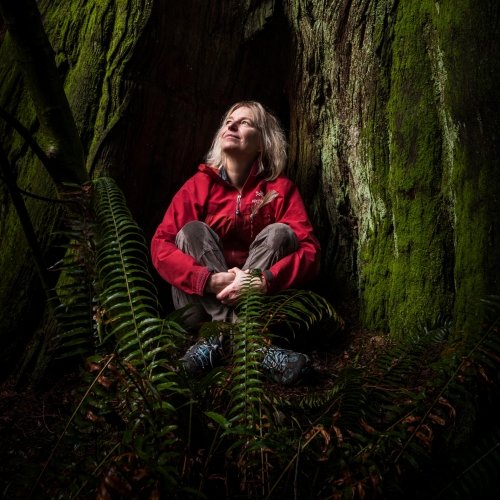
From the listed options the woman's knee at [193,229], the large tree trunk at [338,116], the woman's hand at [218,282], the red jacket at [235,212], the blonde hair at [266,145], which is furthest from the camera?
the blonde hair at [266,145]

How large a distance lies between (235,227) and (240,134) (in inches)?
28.6

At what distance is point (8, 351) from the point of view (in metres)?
2.98

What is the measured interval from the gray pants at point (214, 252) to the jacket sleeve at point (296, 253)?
8cm

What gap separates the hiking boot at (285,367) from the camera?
8.78ft

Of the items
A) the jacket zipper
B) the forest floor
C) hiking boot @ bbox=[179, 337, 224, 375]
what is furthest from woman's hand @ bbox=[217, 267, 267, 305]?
the jacket zipper

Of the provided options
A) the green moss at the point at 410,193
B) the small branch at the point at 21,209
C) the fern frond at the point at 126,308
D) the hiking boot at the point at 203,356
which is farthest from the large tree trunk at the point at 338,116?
the small branch at the point at 21,209

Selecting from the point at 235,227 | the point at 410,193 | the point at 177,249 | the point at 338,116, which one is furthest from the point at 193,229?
the point at 410,193

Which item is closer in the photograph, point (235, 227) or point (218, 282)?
point (218, 282)

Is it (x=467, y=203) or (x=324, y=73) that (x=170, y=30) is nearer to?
(x=324, y=73)

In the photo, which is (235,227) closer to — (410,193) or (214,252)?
(214,252)

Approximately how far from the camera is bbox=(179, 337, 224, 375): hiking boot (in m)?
2.69

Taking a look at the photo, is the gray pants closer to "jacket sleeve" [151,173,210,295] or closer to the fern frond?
"jacket sleeve" [151,173,210,295]

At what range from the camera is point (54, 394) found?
277cm

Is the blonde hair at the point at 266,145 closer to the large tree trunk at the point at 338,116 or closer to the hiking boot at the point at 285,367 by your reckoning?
the large tree trunk at the point at 338,116
